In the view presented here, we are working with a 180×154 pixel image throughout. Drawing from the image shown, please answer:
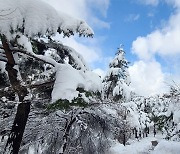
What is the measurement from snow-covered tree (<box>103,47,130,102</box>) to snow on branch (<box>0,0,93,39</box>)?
26.9ft

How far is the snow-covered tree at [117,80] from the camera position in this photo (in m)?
22.3

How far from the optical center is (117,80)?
26.7m

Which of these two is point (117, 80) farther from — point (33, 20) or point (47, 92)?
point (33, 20)

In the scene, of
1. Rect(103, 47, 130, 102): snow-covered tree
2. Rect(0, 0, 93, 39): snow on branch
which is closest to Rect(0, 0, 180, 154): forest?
Rect(0, 0, 93, 39): snow on branch

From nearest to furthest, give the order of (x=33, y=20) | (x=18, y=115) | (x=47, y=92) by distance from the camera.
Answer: (x=33, y=20) → (x=18, y=115) → (x=47, y=92)

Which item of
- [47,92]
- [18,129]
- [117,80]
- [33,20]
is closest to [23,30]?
[33,20]

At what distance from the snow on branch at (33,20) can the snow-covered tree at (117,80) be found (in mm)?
8192

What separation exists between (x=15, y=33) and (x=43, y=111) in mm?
3542

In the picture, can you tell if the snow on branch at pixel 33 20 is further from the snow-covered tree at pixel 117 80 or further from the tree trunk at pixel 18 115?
the snow-covered tree at pixel 117 80

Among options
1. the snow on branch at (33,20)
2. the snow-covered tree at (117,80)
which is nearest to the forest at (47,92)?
the snow on branch at (33,20)

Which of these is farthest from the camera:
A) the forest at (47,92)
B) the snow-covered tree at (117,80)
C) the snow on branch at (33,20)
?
the snow-covered tree at (117,80)

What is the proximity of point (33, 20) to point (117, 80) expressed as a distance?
66.8 feet

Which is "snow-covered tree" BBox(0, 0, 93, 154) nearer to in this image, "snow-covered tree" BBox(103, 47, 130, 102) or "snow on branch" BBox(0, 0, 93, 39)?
"snow on branch" BBox(0, 0, 93, 39)

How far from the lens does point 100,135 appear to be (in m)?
→ 10.4
